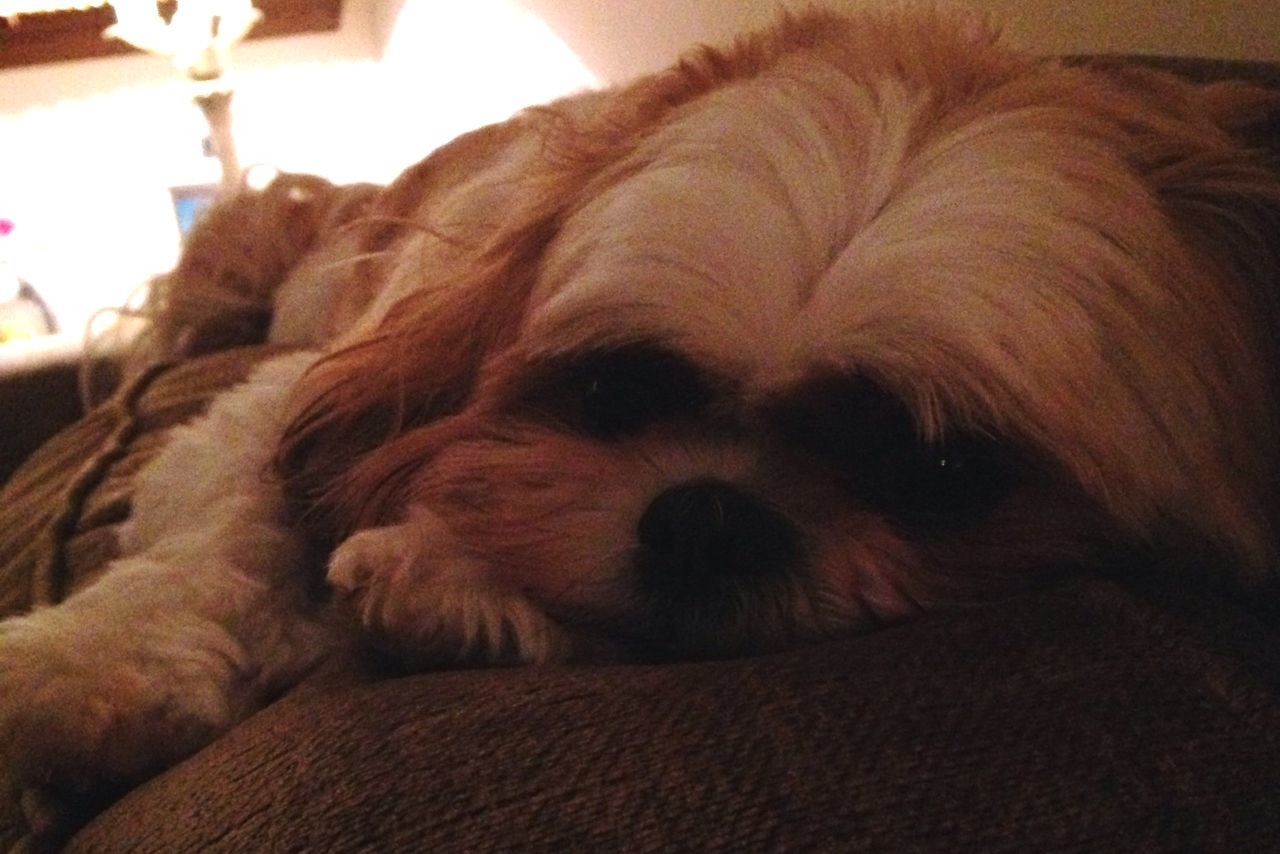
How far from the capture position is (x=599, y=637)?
2.96ft

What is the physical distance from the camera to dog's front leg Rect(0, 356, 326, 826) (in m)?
0.85

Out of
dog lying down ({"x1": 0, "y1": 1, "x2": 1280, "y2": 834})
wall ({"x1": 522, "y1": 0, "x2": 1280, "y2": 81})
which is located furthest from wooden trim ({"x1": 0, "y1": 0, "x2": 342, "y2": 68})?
dog lying down ({"x1": 0, "y1": 1, "x2": 1280, "y2": 834})

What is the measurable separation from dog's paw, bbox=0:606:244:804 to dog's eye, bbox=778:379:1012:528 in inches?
19.0

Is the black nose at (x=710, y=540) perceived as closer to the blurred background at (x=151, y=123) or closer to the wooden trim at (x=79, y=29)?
the blurred background at (x=151, y=123)

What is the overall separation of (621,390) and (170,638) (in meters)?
0.40

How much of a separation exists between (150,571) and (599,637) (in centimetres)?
42

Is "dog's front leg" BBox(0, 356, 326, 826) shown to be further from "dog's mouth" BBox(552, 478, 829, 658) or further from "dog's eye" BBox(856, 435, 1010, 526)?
"dog's eye" BBox(856, 435, 1010, 526)

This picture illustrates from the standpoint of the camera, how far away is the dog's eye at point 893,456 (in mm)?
877

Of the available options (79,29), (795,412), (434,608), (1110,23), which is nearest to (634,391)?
(795,412)

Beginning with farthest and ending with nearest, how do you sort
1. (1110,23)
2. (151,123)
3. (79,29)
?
(151,123), (79,29), (1110,23)

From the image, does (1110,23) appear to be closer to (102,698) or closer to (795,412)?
(795,412)

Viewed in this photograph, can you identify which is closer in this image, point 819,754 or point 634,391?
point 819,754

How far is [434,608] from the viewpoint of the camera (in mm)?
854

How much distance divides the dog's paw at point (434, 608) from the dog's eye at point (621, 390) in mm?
164
